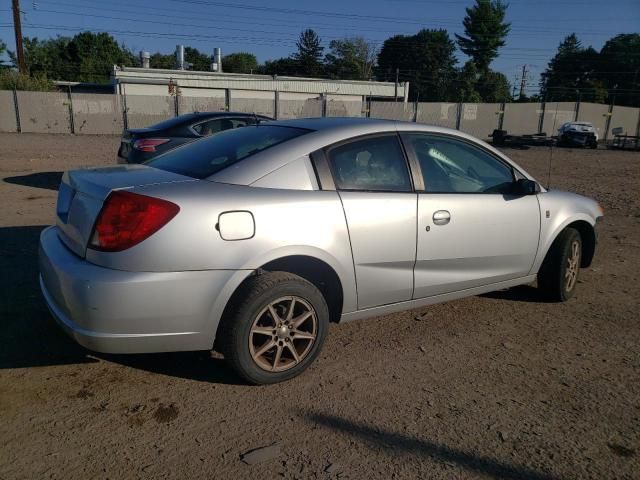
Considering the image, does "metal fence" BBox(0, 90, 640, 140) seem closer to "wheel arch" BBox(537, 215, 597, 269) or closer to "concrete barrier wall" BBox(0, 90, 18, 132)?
"concrete barrier wall" BBox(0, 90, 18, 132)

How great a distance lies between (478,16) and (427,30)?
790 inches

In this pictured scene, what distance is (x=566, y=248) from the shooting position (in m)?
4.61

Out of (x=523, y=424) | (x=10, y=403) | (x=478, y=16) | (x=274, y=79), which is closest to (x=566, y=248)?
(x=523, y=424)

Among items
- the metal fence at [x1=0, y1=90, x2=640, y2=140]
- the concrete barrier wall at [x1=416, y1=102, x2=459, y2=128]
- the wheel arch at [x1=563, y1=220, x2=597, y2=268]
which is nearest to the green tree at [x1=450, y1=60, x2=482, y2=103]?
the metal fence at [x1=0, y1=90, x2=640, y2=140]

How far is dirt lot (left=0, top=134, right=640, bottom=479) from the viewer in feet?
8.30

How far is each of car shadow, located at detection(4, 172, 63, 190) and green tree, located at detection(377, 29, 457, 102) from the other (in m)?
82.0

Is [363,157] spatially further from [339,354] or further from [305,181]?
[339,354]

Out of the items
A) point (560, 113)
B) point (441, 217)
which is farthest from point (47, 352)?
point (560, 113)

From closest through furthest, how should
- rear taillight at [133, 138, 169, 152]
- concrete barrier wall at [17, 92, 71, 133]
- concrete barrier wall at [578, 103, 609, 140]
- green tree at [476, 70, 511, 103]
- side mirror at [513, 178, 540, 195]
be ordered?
side mirror at [513, 178, 540, 195]
rear taillight at [133, 138, 169, 152]
concrete barrier wall at [17, 92, 71, 133]
concrete barrier wall at [578, 103, 609, 140]
green tree at [476, 70, 511, 103]

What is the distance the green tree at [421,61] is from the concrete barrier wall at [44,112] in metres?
69.2

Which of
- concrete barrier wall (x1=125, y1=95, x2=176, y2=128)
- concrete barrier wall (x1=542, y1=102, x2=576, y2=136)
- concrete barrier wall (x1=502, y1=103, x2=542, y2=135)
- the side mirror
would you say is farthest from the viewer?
concrete barrier wall (x1=542, y1=102, x2=576, y2=136)

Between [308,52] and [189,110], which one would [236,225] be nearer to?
[189,110]

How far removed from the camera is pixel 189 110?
29297 millimetres

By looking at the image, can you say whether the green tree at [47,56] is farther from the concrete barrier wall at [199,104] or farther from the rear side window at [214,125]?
the rear side window at [214,125]
